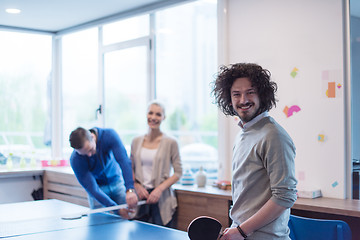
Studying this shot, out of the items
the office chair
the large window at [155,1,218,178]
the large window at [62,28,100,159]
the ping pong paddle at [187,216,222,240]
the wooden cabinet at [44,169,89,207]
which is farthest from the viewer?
the large window at [155,1,218,178]

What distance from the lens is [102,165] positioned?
3260 millimetres

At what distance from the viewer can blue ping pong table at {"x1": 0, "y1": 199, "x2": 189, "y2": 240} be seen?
237 centimetres

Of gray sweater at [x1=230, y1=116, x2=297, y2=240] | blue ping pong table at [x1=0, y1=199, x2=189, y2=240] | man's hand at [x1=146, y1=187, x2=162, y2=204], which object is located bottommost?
blue ping pong table at [x1=0, y1=199, x2=189, y2=240]

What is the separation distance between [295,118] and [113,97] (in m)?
2.52

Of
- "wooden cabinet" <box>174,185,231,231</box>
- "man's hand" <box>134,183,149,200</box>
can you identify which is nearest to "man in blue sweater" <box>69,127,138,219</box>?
"man's hand" <box>134,183,149,200</box>

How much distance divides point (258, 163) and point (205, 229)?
1.14ft

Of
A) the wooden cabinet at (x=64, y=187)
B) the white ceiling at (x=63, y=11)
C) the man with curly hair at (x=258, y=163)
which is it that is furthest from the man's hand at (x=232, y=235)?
the wooden cabinet at (x=64, y=187)

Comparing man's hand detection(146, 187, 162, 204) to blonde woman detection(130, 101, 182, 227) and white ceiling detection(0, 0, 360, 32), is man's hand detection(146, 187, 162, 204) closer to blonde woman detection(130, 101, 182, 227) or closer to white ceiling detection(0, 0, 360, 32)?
blonde woman detection(130, 101, 182, 227)

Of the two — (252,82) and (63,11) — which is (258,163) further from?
(63,11)

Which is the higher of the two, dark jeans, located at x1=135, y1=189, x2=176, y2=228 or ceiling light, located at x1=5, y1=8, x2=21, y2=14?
ceiling light, located at x1=5, y1=8, x2=21, y2=14

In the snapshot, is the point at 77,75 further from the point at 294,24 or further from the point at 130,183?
the point at 294,24

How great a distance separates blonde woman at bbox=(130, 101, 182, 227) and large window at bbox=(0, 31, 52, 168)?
8.14 ft

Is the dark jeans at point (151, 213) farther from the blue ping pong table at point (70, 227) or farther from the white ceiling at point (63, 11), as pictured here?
the white ceiling at point (63, 11)

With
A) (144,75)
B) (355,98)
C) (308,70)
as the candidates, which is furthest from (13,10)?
(355,98)
